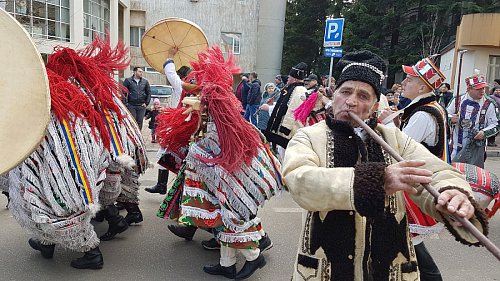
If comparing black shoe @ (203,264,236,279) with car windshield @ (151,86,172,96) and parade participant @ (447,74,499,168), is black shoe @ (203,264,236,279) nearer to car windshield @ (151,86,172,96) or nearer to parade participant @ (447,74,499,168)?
parade participant @ (447,74,499,168)

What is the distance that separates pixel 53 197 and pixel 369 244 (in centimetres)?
226

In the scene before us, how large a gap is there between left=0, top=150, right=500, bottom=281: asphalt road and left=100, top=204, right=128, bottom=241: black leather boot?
0.22 feet

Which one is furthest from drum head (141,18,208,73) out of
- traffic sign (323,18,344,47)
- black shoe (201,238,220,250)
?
traffic sign (323,18,344,47)

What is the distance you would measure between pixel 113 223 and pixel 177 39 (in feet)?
7.45

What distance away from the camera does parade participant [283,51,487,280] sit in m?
1.44

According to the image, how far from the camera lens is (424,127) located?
114 inches

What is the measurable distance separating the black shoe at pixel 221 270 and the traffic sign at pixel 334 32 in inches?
238

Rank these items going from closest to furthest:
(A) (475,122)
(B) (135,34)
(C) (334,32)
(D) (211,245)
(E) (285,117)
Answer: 1. (D) (211,245)
2. (A) (475,122)
3. (E) (285,117)
4. (C) (334,32)
5. (B) (135,34)

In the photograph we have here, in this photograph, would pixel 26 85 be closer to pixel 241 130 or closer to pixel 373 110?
pixel 241 130

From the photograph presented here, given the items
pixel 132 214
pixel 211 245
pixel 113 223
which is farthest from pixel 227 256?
pixel 132 214

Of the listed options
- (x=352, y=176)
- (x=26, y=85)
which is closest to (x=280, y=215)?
(x=26, y=85)

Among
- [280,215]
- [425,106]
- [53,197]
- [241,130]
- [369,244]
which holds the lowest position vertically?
[280,215]

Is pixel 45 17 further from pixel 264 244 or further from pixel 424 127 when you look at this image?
pixel 424 127

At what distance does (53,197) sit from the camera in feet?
9.64
